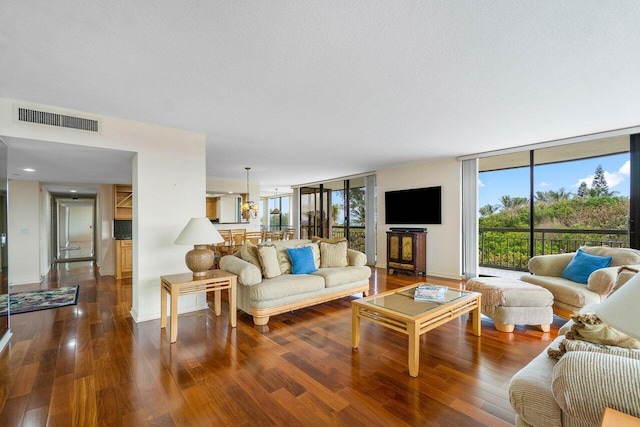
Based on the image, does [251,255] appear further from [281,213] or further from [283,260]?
[281,213]

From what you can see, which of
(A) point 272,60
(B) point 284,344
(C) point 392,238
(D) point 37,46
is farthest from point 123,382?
(C) point 392,238

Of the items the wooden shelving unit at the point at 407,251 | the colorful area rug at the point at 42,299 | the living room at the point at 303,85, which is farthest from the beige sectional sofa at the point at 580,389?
the colorful area rug at the point at 42,299

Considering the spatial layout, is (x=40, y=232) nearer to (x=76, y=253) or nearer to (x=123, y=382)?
(x=76, y=253)

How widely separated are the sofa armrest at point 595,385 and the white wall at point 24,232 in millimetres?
7885

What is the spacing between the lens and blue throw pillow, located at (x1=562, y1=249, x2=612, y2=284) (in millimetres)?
3299

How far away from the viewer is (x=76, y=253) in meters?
9.89

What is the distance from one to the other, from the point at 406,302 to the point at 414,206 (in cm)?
382

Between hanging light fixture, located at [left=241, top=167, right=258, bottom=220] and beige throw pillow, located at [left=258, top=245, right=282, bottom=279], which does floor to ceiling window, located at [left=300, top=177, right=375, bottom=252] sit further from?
beige throw pillow, located at [left=258, top=245, right=282, bottom=279]

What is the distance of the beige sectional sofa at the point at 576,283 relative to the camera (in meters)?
2.99

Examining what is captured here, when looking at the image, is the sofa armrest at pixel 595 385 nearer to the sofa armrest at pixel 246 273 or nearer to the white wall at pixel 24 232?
the sofa armrest at pixel 246 273

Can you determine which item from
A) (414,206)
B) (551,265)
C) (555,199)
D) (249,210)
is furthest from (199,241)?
(555,199)

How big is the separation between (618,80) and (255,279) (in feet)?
12.8

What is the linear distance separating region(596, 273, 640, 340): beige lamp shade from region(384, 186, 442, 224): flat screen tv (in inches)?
212

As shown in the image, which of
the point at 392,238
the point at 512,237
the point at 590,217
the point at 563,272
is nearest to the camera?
the point at 563,272
